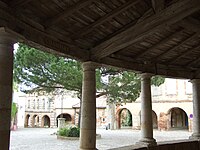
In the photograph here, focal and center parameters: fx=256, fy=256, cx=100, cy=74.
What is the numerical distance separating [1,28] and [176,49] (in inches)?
156

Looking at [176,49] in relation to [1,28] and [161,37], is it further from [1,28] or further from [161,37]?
[1,28]

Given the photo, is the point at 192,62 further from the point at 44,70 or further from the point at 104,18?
the point at 44,70

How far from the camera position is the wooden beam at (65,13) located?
359 centimetres

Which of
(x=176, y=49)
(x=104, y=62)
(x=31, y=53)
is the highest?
(x=31, y=53)

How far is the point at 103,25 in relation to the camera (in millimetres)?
4340

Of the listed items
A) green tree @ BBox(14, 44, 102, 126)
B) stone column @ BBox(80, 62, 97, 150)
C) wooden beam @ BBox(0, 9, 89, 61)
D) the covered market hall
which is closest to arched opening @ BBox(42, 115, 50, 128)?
green tree @ BBox(14, 44, 102, 126)

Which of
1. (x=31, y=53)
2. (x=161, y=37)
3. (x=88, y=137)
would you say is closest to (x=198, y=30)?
(x=161, y=37)

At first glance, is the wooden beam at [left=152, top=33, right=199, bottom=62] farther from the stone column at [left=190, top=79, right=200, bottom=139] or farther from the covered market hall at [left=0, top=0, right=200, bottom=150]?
the stone column at [left=190, top=79, right=200, bottom=139]

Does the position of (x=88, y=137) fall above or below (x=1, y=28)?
below

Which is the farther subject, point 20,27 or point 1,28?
point 20,27

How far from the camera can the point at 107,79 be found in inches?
571

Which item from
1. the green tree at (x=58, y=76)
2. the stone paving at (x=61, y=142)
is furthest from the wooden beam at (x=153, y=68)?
the stone paving at (x=61, y=142)

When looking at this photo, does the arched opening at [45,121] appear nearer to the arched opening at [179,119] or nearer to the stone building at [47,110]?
the stone building at [47,110]

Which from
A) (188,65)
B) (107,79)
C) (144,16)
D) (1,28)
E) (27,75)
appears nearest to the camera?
(1,28)
